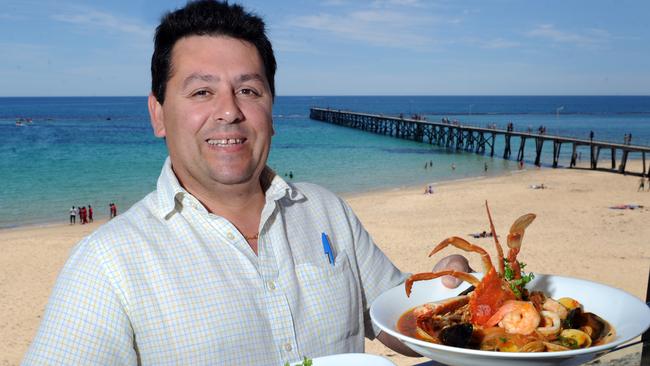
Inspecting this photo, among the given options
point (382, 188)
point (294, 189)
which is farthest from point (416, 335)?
point (382, 188)

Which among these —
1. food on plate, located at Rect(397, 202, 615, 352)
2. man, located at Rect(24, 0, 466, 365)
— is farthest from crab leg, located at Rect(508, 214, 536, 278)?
man, located at Rect(24, 0, 466, 365)

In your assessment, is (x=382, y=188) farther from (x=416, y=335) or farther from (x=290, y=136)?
(x=290, y=136)

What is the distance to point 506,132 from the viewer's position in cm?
4528

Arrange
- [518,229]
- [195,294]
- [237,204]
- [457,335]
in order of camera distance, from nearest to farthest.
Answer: [457,335] < [518,229] < [195,294] < [237,204]

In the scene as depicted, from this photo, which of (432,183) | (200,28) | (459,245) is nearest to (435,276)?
(459,245)

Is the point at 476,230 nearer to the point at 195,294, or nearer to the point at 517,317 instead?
the point at 195,294

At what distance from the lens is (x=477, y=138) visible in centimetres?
5425

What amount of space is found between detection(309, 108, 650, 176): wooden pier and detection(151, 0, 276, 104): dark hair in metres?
33.9

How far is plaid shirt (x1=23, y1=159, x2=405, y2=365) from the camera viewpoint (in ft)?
6.84

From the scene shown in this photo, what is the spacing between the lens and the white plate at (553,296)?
1462 mm

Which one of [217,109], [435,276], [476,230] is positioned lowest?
[476,230]

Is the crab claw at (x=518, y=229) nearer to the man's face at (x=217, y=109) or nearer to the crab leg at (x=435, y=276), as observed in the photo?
the crab leg at (x=435, y=276)

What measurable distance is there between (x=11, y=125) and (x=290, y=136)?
48.4 meters

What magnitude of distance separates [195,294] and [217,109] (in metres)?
0.75
